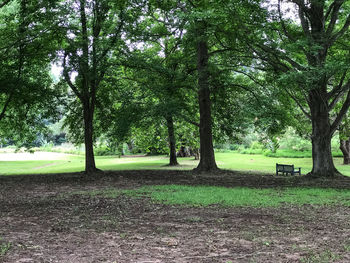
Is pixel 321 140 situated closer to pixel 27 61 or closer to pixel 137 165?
pixel 27 61

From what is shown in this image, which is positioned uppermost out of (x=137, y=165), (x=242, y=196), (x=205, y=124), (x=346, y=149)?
(x=205, y=124)

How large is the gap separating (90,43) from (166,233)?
15.0 metres

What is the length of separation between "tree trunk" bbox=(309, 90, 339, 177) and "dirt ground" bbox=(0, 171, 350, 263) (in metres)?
8.63

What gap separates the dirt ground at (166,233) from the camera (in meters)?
5.50

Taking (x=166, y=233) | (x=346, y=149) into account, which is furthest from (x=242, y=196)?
(x=346, y=149)

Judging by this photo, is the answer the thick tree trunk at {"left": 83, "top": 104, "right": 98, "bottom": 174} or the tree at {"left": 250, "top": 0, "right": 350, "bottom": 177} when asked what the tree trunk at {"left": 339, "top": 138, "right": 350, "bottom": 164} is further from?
the thick tree trunk at {"left": 83, "top": 104, "right": 98, "bottom": 174}

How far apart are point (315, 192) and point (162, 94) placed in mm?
11428

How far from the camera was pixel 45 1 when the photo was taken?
17.6 m

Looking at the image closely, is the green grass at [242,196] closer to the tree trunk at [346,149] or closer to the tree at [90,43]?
the tree at [90,43]

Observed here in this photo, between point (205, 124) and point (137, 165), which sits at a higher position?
point (205, 124)

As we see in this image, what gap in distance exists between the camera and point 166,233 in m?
6.98

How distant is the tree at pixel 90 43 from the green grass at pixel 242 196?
26.9ft

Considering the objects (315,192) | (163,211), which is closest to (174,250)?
(163,211)

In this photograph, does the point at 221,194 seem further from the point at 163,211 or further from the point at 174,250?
the point at 174,250
